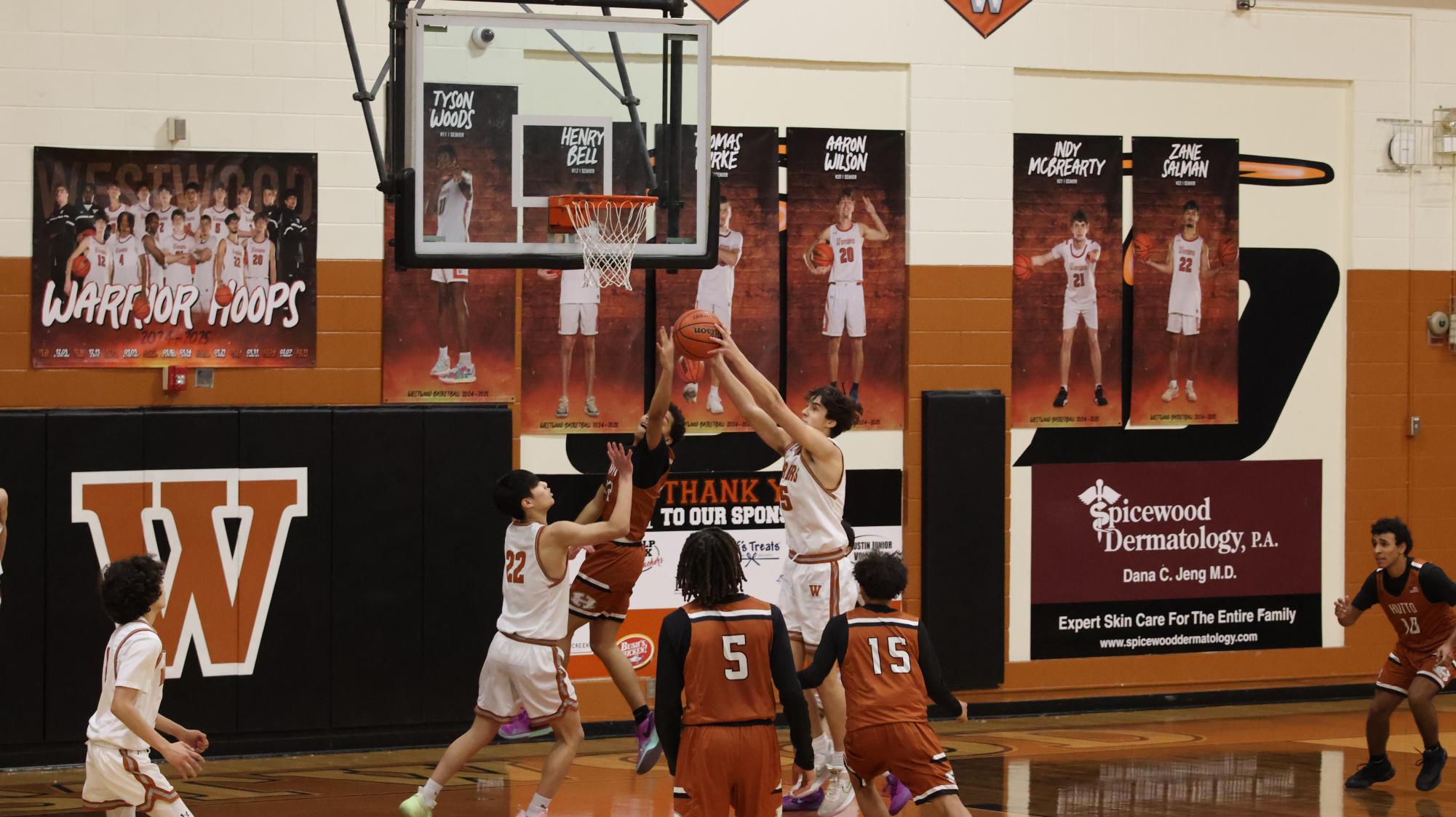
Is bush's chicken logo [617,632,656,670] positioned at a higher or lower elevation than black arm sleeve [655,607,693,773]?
lower

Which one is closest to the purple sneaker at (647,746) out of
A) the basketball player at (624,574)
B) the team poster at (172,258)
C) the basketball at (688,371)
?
the basketball player at (624,574)

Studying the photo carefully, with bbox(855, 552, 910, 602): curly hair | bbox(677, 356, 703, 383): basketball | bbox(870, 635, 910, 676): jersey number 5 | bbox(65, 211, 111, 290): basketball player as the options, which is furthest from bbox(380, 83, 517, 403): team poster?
bbox(870, 635, 910, 676): jersey number 5

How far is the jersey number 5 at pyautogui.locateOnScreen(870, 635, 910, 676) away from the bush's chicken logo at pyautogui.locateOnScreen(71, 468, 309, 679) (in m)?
4.18

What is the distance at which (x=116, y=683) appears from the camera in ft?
17.8

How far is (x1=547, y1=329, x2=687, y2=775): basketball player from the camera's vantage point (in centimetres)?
770

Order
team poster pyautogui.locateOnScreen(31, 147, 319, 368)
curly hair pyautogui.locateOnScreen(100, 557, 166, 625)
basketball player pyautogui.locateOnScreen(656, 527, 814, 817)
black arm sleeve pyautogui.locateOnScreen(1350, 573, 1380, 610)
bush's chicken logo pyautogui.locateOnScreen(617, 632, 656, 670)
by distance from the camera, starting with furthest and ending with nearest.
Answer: bush's chicken logo pyautogui.locateOnScreen(617, 632, 656, 670), team poster pyautogui.locateOnScreen(31, 147, 319, 368), black arm sleeve pyautogui.locateOnScreen(1350, 573, 1380, 610), curly hair pyautogui.locateOnScreen(100, 557, 166, 625), basketball player pyautogui.locateOnScreen(656, 527, 814, 817)

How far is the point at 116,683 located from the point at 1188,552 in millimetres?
7122

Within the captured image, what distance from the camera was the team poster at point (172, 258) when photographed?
8781mm

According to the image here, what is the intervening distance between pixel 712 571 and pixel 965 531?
192 inches

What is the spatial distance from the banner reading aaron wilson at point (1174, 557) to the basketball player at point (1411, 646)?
207 centimetres

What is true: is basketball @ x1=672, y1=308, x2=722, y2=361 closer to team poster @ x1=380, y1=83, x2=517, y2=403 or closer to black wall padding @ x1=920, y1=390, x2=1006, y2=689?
team poster @ x1=380, y1=83, x2=517, y2=403

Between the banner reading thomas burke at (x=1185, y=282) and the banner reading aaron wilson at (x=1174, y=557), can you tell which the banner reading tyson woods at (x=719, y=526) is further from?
the banner reading thomas burke at (x=1185, y=282)

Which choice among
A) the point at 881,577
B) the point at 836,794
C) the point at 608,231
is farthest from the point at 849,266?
the point at 881,577

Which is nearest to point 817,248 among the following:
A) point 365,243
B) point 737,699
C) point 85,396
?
point 365,243
